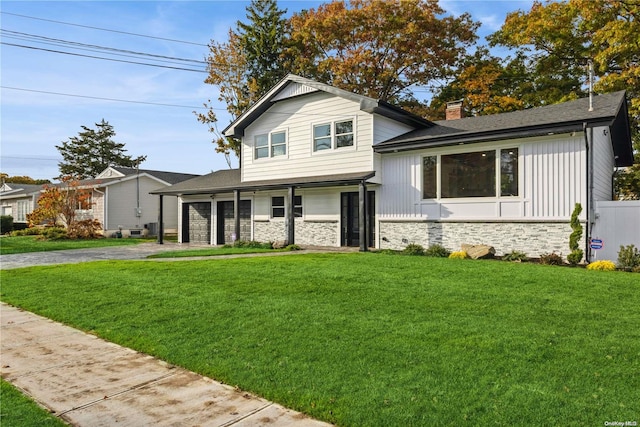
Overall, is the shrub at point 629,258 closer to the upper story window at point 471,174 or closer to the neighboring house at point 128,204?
the upper story window at point 471,174

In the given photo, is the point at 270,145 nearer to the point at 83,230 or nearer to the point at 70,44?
the point at 70,44

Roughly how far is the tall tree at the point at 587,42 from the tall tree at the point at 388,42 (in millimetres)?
3057

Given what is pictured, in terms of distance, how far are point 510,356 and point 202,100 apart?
30.9 m

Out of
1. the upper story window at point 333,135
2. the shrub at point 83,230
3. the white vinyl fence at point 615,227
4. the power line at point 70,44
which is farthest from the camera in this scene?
the shrub at point 83,230

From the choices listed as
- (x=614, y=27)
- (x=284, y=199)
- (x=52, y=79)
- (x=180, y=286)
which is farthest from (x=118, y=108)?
(x=614, y=27)

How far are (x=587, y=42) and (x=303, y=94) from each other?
15.6 m

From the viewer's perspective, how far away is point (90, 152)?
60.3 m

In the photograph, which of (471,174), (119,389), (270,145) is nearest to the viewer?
(119,389)

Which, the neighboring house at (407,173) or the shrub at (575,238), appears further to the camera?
the neighboring house at (407,173)

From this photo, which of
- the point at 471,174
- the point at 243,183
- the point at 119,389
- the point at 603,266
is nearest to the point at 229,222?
the point at 243,183

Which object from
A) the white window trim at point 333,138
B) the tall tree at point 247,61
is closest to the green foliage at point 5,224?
the tall tree at point 247,61

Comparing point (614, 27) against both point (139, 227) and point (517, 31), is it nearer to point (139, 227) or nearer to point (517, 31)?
point (517, 31)

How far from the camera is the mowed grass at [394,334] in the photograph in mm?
3268

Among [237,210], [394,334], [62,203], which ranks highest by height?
[62,203]
